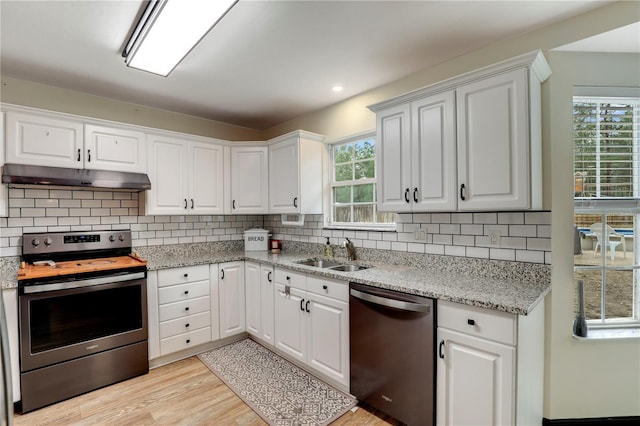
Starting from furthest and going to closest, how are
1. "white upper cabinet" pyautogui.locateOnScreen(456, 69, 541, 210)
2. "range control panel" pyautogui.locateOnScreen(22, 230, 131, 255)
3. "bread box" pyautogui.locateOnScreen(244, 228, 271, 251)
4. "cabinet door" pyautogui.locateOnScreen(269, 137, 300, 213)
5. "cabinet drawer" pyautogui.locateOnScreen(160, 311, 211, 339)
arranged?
"bread box" pyautogui.locateOnScreen(244, 228, 271, 251), "cabinet door" pyautogui.locateOnScreen(269, 137, 300, 213), "cabinet drawer" pyautogui.locateOnScreen(160, 311, 211, 339), "range control panel" pyautogui.locateOnScreen(22, 230, 131, 255), "white upper cabinet" pyautogui.locateOnScreen(456, 69, 541, 210)

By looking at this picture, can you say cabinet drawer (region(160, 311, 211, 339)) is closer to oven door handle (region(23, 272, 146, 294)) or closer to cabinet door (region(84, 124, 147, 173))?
oven door handle (region(23, 272, 146, 294))

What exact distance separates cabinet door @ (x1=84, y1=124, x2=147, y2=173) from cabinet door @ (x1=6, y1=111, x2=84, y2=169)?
63mm

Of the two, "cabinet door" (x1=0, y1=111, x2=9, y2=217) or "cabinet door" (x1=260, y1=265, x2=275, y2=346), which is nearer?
"cabinet door" (x1=0, y1=111, x2=9, y2=217)

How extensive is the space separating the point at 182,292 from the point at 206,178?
4.02ft

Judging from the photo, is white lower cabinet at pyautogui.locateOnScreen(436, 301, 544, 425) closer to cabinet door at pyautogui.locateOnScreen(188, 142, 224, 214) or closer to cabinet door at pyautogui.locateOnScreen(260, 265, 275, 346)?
cabinet door at pyautogui.locateOnScreen(260, 265, 275, 346)

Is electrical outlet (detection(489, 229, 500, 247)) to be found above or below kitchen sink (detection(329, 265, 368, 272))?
above

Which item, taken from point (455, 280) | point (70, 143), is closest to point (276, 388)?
point (455, 280)

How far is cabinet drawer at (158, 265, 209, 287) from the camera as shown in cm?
282

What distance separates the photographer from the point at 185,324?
2939 millimetres

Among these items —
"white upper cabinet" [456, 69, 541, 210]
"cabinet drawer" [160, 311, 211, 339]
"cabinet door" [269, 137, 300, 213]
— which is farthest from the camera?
"cabinet door" [269, 137, 300, 213]

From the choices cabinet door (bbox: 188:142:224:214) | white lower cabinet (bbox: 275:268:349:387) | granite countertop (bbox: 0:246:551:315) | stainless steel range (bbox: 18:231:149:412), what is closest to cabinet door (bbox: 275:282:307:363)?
white lower cabinet (bbox: 275:268:349:387)

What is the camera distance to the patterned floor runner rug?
2.12 m

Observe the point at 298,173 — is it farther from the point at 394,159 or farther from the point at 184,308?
the point at 184,308

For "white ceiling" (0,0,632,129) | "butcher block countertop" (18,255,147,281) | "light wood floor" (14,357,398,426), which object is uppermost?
"white ceiling" (0,0,632,129)
